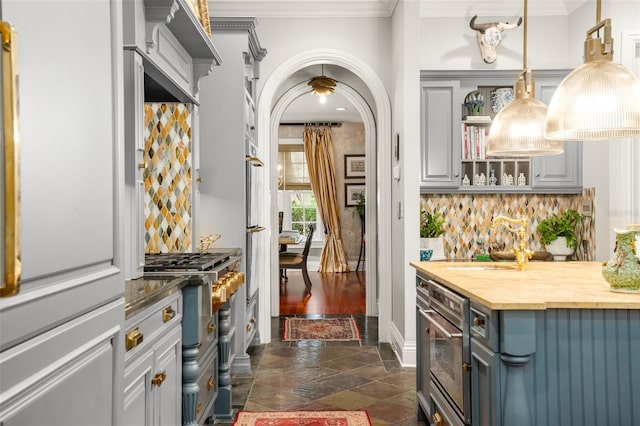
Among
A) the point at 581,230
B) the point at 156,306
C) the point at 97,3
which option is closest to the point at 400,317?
the point at 581,230

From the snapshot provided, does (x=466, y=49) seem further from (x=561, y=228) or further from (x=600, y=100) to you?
(x=600, y=100)

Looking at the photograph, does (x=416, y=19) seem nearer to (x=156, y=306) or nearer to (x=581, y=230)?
(x=581, y=230)

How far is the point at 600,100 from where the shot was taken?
1.89 meters

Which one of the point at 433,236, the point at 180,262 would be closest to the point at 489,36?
the point at 433,236

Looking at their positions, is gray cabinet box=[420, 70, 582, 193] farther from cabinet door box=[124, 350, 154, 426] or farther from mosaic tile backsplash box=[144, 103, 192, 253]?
cabinet door box=[124, 350, 154, 426]

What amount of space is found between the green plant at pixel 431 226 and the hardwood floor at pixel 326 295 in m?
2.00

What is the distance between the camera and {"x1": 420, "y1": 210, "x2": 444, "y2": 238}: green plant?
4.65m

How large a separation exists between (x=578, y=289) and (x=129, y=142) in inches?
76.5

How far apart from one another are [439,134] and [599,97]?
272cm

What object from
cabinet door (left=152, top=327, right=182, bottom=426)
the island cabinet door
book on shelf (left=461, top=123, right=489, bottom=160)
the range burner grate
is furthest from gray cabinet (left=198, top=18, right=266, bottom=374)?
the island cabinet door

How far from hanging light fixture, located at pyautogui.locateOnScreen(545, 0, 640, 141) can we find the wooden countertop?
0.63 m

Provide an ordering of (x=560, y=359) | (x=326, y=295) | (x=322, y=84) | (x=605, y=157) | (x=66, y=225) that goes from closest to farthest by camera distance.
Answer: (x=66, y=225), (x=560, y=359), (x=605, y=157), (x=322, y=84), (x=326, y=295)

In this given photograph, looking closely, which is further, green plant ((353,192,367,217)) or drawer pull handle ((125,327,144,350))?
green plant ((353,192,367,217))

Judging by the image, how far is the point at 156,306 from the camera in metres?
1.93
